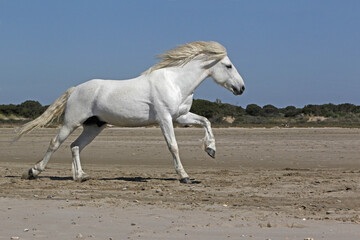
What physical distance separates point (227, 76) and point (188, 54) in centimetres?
70

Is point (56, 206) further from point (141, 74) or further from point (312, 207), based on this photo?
point (141, 74)

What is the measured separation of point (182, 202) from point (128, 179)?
3004 millimetres

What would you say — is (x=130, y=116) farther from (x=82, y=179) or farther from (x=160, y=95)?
(x=82, y=179)

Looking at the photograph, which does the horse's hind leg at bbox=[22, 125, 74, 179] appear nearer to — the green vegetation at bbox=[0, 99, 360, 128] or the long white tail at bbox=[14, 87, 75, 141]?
the long white tail at bbox=[14, 87, 75, 141]

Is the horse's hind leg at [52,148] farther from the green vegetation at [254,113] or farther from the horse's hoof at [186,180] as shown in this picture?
the green vegetation at [254,113]

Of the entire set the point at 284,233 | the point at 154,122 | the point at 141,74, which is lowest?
the point at 284,233

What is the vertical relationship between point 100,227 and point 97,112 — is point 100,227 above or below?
below

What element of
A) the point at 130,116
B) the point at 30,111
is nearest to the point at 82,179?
the point at 130,116

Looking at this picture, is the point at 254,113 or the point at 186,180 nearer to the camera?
the point at 186,180

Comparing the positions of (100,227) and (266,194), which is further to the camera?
(266,194)

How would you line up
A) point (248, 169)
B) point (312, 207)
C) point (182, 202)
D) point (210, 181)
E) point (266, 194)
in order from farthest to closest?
point (248, 169), point (210, 181), point (266, 194), point (182, 202), point (312, 207)

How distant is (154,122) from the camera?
33.9ft

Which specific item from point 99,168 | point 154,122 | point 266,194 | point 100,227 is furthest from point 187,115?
point 100,227

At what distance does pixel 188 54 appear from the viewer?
1055cm
